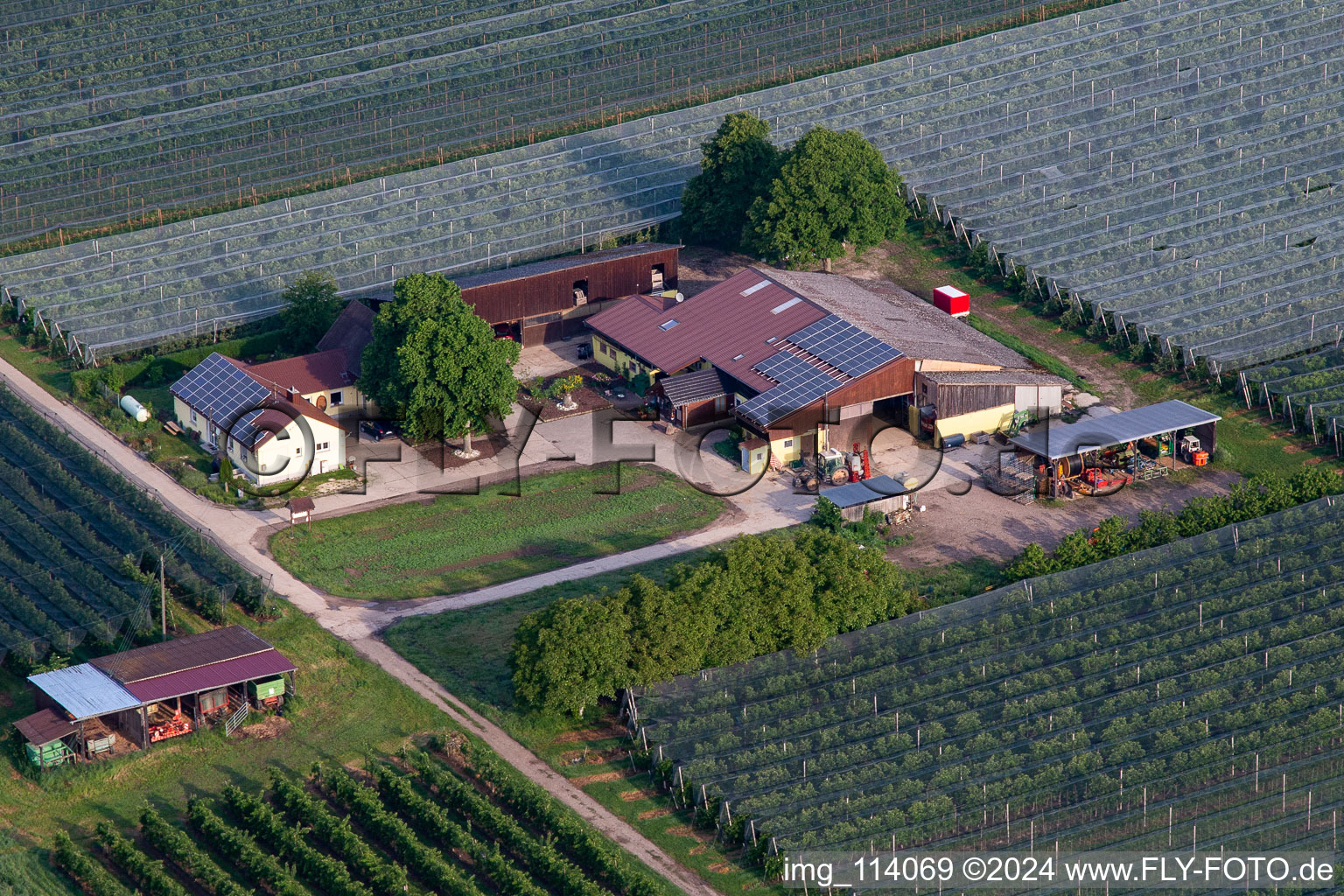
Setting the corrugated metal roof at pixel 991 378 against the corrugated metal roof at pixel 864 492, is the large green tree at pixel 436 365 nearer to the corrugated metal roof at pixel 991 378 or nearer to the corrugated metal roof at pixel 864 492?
the corrugated metal roof at pixel 864 492

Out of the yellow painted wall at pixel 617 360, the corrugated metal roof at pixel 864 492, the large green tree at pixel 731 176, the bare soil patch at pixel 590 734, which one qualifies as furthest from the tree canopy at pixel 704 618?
the large green tree at pixel 731 176

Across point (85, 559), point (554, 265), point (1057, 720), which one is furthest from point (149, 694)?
point (554, 265)

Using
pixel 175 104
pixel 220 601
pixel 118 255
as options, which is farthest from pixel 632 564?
pixel 175 104

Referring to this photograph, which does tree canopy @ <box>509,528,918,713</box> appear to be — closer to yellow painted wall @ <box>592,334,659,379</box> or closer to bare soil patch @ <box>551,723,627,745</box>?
bare soil patch @ <box>551,723,627,745</box>

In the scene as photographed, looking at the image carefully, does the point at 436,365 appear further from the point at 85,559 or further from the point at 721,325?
the point at 85,559

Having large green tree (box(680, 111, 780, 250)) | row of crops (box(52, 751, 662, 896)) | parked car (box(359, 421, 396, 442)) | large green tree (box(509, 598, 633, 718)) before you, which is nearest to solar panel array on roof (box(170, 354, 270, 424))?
parked car (box(359, 421, 396, 442))

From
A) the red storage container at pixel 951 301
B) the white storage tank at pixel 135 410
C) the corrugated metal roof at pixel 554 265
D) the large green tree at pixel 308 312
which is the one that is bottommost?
the white storage tank at pixel 135 410
